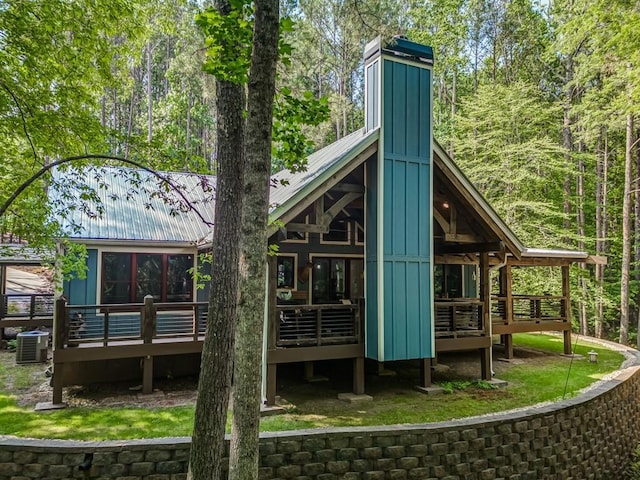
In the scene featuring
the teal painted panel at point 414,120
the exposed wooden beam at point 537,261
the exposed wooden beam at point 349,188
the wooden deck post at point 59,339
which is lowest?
the wooden deck post at point 59,339

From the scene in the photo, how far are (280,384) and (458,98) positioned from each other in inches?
924

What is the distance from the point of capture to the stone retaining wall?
4.80 metres

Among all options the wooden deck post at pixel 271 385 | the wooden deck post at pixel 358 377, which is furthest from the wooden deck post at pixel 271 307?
the wooden deck post at pixel 358 377

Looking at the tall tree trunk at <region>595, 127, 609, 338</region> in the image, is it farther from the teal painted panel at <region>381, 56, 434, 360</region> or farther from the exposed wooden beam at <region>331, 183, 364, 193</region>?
the exposed wooden beam at <region>331, 183, 364, 193</region>

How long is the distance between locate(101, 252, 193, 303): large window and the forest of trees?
236 centimetres

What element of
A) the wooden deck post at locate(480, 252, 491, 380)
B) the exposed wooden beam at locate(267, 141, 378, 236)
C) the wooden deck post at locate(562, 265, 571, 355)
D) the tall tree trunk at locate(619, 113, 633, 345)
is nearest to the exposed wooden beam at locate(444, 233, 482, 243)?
the wooden deck post at locate(480, 252, 491, 380)

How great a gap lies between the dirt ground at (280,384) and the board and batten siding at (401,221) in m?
1.37

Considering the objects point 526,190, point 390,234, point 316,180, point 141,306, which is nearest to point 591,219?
point 526,190

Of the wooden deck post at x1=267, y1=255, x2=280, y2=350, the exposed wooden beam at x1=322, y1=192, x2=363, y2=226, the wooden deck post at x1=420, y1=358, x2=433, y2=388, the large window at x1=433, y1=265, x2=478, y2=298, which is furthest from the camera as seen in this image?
the large window at x1=433, y1=265, x2=478, y2=298

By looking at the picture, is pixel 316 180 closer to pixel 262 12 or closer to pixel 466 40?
pixel 262 12

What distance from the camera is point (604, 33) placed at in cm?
1334

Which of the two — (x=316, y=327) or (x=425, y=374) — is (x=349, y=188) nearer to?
(x=316, y=327)

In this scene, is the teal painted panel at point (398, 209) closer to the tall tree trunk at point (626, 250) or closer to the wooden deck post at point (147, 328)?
the wooden deck post at point (147, 328)

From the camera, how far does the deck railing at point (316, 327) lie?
8008mm
